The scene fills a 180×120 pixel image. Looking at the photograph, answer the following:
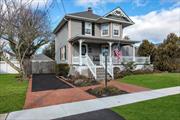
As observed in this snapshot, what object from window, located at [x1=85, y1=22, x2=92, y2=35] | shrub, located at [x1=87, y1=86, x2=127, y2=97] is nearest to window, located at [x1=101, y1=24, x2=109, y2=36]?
window, located at [x1=85, y1=22, x2=92, y2=35]

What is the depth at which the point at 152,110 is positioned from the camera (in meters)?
6.95

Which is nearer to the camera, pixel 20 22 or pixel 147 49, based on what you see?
pixel 20 22

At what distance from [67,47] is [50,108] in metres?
14.4

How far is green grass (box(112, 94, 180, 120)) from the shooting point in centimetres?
612

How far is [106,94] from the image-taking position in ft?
33.2

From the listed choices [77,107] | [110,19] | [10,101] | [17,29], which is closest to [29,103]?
[10,101]

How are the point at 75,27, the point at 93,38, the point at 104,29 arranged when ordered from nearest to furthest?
the point at 93,38 → the point at 75,27 → the point at 104,29

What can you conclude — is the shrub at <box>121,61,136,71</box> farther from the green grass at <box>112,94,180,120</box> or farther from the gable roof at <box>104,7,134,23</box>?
the green grass at <box>112,94,180,120</box>

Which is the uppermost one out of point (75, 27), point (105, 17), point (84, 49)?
point (105, 17)

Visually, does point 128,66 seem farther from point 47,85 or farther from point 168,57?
point 47,85

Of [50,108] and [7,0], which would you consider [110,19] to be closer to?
[7,0]

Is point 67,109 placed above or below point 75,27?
below

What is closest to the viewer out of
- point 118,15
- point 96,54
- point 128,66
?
point 128,66

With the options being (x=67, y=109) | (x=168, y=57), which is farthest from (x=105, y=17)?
(x=67, y=109)
